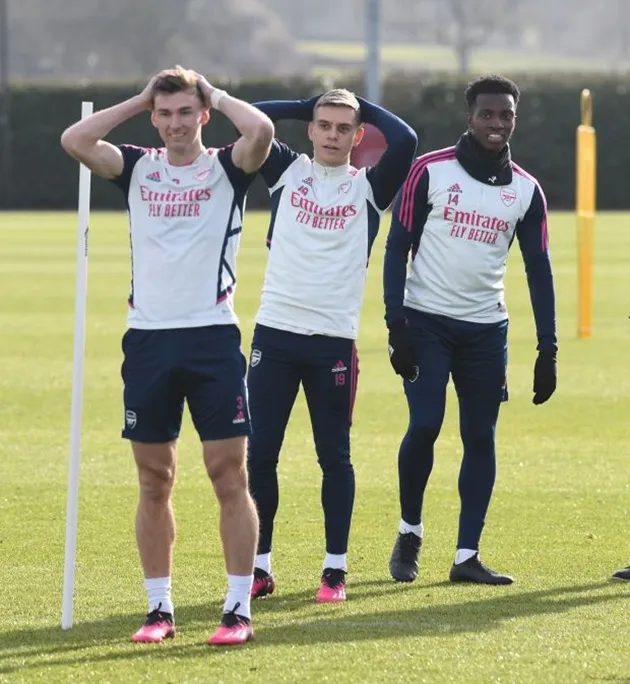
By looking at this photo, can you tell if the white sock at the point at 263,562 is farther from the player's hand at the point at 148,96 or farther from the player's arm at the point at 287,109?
the player's hand at the point at 148,96

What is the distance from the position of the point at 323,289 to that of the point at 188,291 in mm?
946

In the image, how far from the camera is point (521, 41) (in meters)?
138

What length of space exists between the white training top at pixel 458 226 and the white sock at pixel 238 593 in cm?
176

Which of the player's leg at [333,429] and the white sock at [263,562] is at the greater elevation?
the player's leg at [333,429]

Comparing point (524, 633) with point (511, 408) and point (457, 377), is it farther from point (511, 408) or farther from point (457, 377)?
point (511, 408)

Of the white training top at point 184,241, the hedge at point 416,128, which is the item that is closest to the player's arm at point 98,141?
the white training top at point 184,241

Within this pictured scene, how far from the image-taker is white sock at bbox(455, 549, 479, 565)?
7703 mm

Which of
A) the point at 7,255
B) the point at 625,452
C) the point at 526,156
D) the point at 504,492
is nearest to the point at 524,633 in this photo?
the point at 504,492

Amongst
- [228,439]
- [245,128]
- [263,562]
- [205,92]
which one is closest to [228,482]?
[228,439]

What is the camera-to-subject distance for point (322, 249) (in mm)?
7125

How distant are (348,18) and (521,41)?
13678mm

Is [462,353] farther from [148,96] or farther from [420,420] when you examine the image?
[148,96]

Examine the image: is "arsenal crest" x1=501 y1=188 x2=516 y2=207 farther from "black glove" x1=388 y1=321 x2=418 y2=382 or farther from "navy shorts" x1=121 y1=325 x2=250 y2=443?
"navy shorts" x1=121 y1=325 x2=250 y2=443

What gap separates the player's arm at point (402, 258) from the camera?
7.51 metres
